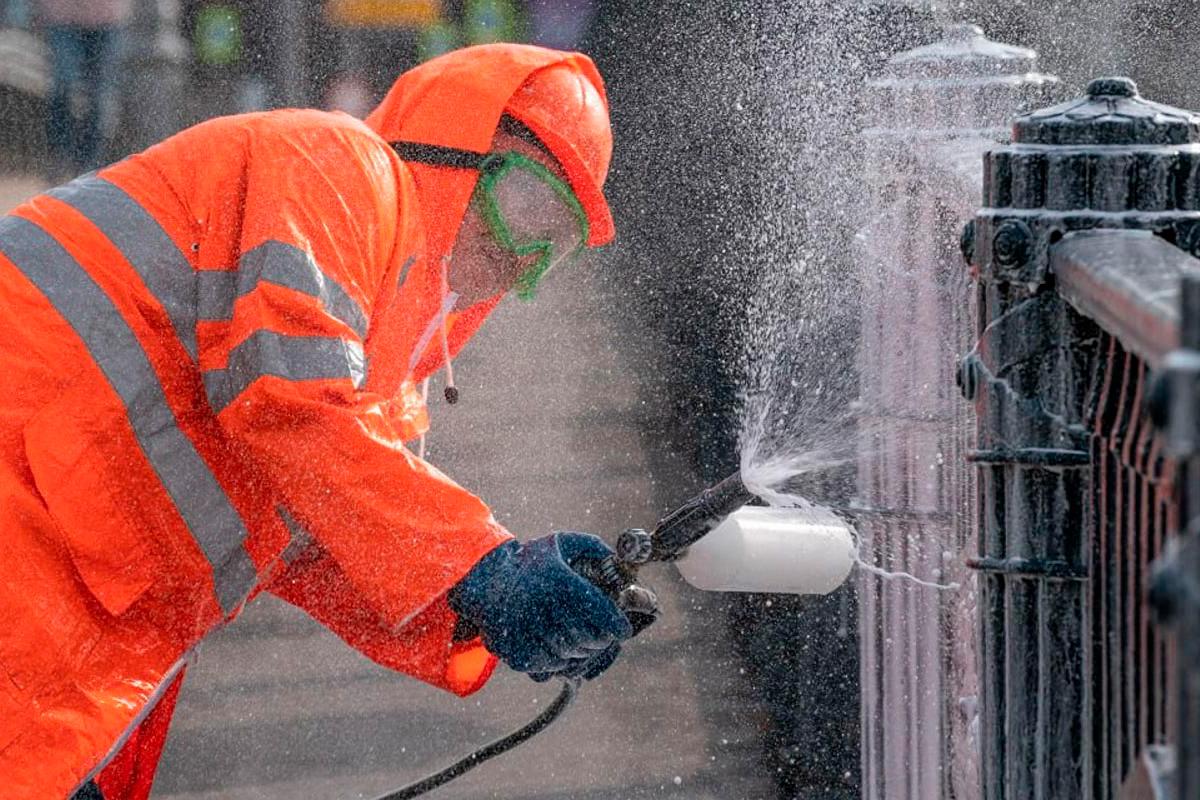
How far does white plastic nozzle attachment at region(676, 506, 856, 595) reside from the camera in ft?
8.38

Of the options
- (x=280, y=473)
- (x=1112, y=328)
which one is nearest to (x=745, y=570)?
(x=280, y=473)

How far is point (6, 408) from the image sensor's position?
217 cm

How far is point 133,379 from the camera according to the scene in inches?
87.4

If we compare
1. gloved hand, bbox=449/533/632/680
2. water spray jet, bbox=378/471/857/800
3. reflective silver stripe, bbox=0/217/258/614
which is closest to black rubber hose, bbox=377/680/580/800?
water spray jet, bbox=378/471/857/800

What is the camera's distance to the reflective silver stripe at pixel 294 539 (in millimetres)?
2316

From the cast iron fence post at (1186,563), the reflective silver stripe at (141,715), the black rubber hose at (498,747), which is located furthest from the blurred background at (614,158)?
the cast iron fence post at (1186,563)

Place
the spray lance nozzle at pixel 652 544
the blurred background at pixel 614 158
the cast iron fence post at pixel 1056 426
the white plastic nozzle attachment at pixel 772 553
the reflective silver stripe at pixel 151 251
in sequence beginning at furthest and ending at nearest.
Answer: the blurred background at pixel 614 158 < the white plastic nozzle attachment at pixel 772 553 < the spray lance nozzle at pixel 652 544 < the reflective silver stripe at pixel 151 251 < the cast iron fence post at pixel 1056 426

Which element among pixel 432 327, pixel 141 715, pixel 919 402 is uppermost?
pixel 432 327

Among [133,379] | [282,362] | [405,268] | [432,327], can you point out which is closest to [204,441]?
[133,379]

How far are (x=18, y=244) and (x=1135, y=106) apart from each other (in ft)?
5.19

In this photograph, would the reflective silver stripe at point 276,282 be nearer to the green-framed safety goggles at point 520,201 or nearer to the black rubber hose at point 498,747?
the green-framed safety goggles at point 520,201

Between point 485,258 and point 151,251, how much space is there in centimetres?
69

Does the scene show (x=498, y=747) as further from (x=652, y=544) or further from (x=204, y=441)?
(x=204, y=441)

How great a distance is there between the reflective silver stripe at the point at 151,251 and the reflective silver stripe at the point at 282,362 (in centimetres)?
11
